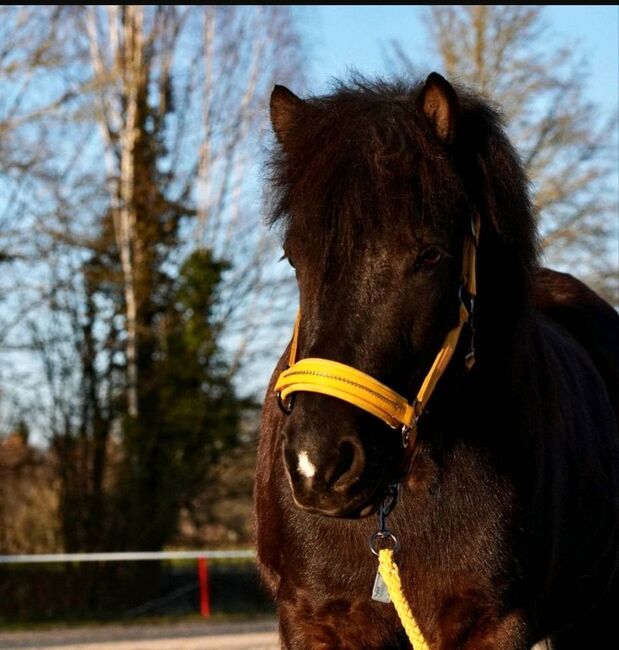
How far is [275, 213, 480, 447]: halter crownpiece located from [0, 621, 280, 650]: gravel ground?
30.1ft

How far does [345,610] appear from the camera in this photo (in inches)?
152

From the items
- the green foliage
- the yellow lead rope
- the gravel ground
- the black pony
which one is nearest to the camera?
the black pony

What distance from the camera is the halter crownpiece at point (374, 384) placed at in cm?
319

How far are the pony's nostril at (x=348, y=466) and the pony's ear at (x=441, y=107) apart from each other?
1.04 m

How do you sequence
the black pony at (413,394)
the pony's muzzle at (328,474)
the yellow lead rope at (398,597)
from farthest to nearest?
1. the yellow lead rope at (398,597)
2. the black pony at (413,394)
3. the pony's muzzle at (328,474)

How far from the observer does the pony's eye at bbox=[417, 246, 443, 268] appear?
340 cm

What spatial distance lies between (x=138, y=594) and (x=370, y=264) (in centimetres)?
2058

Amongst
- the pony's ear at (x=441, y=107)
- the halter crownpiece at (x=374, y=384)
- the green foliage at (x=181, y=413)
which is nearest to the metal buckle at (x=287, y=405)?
the halter crownpiece at (x=374, y=384)

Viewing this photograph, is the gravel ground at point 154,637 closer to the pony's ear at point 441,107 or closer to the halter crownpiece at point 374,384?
the halter crownpiece at point 374,384

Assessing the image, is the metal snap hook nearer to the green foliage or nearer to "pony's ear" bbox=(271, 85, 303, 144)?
"pony's ear" bbox=(271, 85, 303, 144)

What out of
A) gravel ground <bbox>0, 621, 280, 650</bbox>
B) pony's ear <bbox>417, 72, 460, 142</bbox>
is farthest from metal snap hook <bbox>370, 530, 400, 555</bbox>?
gravel ground <bbox>0, 621, 280, 650</bbox>

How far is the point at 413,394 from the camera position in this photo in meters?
3.40

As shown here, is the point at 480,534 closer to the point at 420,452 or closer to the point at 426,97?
the point at 420,452

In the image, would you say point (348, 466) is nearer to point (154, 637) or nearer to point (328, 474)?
point (328, 474)
